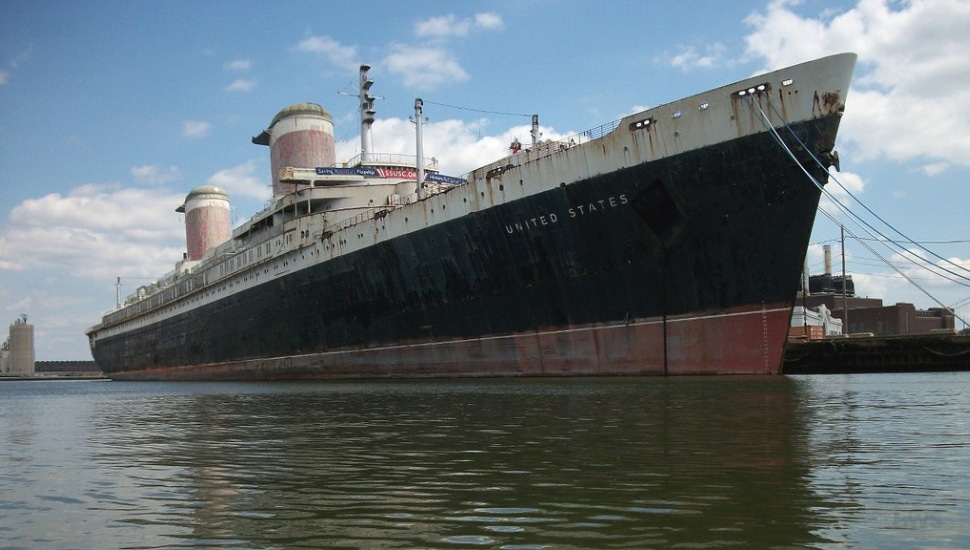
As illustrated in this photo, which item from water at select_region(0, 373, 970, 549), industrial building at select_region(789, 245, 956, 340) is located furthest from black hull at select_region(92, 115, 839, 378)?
industrial building at select_region(789, 245, 956, 340)

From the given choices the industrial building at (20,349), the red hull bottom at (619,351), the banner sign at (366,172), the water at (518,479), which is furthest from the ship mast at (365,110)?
the industrial building at (20,349)

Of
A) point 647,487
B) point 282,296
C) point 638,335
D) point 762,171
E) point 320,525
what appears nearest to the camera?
point 320,525

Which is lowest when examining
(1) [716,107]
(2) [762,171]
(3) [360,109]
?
(2) [762,171]

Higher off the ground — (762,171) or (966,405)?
(762,171)

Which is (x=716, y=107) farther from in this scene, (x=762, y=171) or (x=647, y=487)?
(x=647, y=487)

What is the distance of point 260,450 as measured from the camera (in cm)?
960

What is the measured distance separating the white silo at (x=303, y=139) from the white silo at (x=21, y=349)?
98.1m

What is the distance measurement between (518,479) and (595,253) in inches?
585

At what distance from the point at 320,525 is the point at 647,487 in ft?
8.91

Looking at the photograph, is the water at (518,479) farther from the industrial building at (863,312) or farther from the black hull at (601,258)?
the industrial building at (863,312)

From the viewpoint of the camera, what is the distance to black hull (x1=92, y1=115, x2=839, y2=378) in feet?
62.6

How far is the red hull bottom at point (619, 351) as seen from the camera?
1948cm

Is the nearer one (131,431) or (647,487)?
(647,487)

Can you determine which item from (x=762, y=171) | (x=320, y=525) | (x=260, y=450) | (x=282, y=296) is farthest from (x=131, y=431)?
(x=282, y=296)
